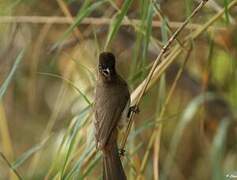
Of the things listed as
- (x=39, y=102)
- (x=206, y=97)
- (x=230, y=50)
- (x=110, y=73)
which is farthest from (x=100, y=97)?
(x=39, y=102)

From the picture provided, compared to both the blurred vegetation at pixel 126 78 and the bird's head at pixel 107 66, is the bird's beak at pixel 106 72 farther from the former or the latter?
the blurred vegetation at pixel 126 78

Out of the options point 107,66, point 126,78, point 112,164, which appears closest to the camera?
point 112,164

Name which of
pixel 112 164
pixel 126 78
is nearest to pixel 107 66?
pixel 112 164

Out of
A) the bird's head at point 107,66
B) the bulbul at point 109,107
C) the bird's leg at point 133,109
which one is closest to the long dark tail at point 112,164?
the bulbul at point 109,107

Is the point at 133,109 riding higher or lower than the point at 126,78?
lower

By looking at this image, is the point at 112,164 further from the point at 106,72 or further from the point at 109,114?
the point at 106,72

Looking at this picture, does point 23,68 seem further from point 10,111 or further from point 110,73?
→ point 110,73

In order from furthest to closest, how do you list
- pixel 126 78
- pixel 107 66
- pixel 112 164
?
pixel 126 78
pixel 107 66
pixel 112 164

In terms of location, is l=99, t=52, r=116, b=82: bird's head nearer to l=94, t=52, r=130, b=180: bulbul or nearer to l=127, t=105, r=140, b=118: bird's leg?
l=94, t=52, r=130, b=180: bulbul
